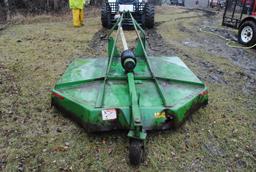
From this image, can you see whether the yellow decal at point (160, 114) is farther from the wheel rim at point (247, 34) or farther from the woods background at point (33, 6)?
the woods background at point (33, 6)

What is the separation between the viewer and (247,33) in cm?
730

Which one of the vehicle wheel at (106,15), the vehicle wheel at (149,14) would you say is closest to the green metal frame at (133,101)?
the vehicle wheel at (106,15)

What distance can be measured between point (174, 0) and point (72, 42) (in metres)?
20.3

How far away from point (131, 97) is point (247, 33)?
19.1ft

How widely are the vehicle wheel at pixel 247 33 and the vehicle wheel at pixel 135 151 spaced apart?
5.81 metres

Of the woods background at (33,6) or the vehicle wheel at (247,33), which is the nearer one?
the vehicle wheel at (247,33)

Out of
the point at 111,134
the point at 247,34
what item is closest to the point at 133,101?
the point at 111,134

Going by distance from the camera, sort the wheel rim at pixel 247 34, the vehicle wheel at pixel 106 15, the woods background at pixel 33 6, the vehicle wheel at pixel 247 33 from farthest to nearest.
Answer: the woods background at pixel 33 6 < the vehicle wheel at pixel 106 15 < the wheel rim at pixel 247 34 < the vehicle wheel at pixel 247 33

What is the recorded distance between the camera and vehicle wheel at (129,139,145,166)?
240 centimetres

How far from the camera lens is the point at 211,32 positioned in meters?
9.22

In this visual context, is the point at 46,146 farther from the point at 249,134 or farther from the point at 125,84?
the point at 249,134

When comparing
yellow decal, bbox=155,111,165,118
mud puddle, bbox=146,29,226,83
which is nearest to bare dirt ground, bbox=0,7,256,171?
mud puddle, bbox=146,29,226,83

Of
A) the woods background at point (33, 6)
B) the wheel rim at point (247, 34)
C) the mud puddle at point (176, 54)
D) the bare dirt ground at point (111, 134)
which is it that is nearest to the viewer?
the bare dirt ground at point (111, 134)

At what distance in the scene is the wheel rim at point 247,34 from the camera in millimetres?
7157
